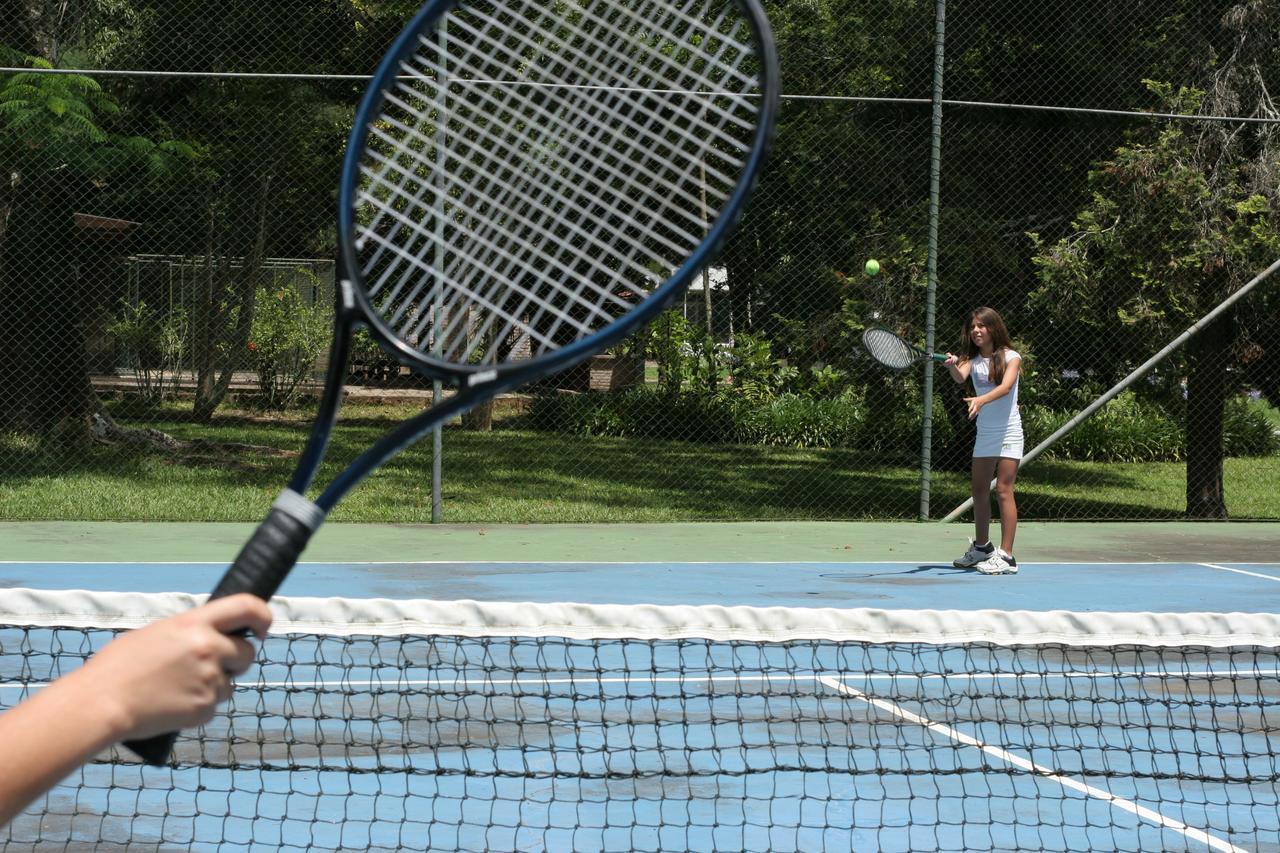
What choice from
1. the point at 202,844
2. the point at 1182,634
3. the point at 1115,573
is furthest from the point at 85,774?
the point at 1115,573

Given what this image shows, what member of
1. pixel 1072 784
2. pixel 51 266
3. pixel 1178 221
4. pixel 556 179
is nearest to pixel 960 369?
pixel 1178 221

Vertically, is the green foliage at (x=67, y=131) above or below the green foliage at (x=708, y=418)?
above

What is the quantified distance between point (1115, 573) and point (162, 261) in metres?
14.6

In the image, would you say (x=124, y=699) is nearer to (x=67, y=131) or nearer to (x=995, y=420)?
(x=995, y=420)

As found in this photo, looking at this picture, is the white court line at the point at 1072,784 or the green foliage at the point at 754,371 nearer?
the white court line at the point at 1072,784

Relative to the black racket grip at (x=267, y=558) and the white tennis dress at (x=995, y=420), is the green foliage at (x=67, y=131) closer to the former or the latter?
the white tennis dress at (x=995, y=420)

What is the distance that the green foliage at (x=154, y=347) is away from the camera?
1952 cm

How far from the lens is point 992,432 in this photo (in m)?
8.61

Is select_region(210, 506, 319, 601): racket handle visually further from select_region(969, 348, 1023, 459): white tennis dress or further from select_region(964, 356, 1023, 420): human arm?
select_region(969, 348, 1023, 459): white tennis dress

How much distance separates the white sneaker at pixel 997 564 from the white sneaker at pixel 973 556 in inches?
0.8

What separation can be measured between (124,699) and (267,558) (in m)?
0.32

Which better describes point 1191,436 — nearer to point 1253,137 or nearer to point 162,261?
point 1253,137

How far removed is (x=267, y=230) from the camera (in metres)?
19.0

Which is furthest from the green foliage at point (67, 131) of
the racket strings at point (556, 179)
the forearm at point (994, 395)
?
the racket strings at point (556, 179)
